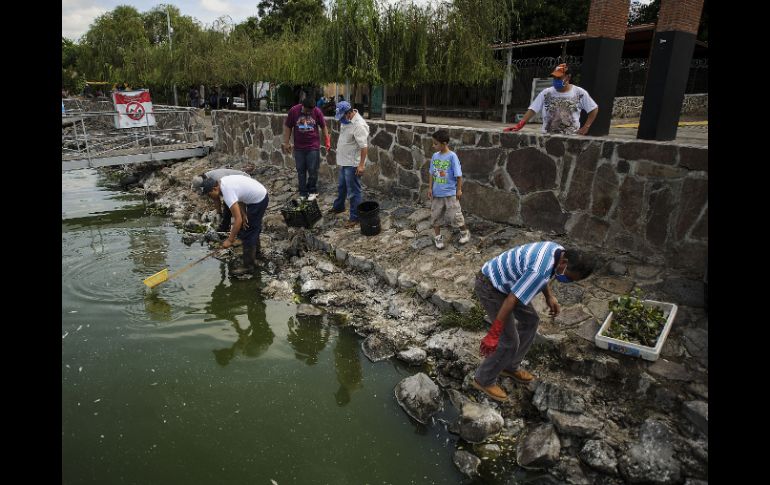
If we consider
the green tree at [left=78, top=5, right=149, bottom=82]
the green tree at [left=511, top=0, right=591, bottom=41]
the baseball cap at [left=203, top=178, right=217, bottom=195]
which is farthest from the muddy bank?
the green tree at [left=78, top=5, right=149, bottom=82]

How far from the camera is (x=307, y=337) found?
5.09m

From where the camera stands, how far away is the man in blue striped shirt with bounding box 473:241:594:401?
3.30m

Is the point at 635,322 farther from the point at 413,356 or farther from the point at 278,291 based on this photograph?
the point at 278,291

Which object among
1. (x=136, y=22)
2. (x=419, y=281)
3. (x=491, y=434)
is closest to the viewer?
(x=491, y=434)

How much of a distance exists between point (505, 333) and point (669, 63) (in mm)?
5475

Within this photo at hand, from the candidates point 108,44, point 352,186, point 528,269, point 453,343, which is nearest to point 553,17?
point 352,186

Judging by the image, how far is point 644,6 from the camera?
72.3ft

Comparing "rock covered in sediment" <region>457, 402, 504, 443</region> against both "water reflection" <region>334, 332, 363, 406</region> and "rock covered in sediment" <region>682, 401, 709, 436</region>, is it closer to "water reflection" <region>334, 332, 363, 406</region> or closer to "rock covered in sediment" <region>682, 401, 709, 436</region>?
"water reflection" <region>334, 332, 363, 406</region>

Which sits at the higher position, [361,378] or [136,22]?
[136,22]

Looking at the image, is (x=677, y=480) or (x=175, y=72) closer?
(x=677, y=480)

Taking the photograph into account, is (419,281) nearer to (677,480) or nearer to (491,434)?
(491,434)

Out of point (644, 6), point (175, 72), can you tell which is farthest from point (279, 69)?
point (644, 6)

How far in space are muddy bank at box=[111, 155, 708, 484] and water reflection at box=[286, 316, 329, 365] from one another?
0.19 meters

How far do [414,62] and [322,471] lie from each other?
8873 millimetres
